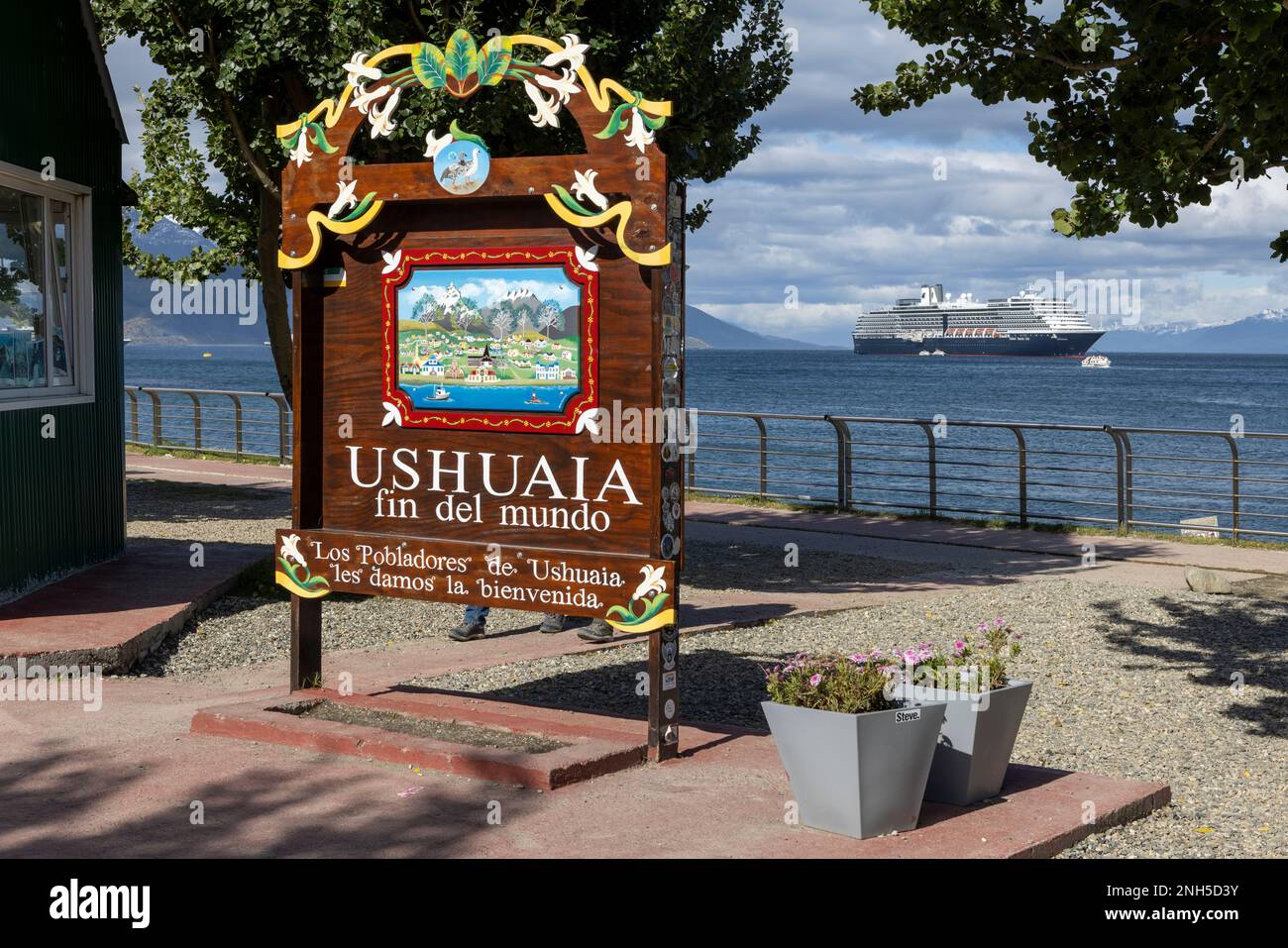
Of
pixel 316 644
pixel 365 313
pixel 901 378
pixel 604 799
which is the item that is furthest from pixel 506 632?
pixel 901 378

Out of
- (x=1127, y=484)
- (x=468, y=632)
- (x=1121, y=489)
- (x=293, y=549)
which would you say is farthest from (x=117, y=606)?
(x=1127, y=484)

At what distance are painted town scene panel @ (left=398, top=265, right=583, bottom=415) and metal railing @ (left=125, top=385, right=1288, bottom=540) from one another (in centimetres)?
910

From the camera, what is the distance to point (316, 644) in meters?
7.67

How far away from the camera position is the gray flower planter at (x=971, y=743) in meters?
5.66

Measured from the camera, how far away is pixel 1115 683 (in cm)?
905

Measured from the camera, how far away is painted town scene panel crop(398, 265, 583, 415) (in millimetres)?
6676

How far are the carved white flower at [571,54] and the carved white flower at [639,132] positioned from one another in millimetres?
377

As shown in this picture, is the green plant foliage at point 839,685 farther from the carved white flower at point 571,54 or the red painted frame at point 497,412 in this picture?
the carved white flower at point 571,54

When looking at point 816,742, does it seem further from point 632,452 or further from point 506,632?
point 506,632

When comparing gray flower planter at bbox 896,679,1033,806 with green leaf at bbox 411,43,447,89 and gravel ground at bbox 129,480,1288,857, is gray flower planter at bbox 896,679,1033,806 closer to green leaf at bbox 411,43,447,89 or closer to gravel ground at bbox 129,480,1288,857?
gravel ground at bbox 129,480,1288,857

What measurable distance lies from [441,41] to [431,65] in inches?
174

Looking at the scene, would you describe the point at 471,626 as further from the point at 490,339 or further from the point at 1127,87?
the point at 1127,87

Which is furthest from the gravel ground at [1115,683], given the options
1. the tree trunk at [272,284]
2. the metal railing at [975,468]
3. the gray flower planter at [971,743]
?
the tree trunk at [272,284]

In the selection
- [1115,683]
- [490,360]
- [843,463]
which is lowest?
[1115,683]
